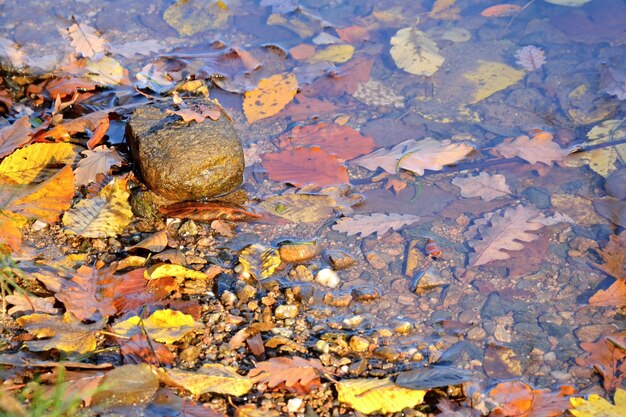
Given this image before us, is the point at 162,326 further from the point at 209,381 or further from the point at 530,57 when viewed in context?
the point at 530,57

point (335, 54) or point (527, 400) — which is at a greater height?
point (335, 54)

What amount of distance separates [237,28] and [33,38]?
5.51ft

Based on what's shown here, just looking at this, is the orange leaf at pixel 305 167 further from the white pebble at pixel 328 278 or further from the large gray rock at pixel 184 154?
the white pebble at pixel 328 278

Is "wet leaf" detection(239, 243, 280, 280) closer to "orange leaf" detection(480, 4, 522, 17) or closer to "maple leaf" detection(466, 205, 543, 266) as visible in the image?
"maple leaf" detection(466, 205, 543, 266)

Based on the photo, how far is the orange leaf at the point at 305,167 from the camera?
12.2 ft

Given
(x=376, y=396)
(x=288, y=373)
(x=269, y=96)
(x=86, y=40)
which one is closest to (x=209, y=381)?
(x=288, y=373)

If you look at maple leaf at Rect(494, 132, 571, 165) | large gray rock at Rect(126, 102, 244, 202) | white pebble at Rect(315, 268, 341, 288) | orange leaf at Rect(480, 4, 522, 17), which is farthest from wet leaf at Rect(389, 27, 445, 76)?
white pebble at Rect(315, 268, 341, 288)

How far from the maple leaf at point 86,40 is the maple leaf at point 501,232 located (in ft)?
10.7

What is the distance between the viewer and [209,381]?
2.29m

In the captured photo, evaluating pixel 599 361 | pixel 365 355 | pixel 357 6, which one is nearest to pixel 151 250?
pixel 365 355

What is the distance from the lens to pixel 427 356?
8.69 ft

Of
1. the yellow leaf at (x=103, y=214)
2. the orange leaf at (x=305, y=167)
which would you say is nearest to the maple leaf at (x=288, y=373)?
the yellow leaf at (x=103, y=214)

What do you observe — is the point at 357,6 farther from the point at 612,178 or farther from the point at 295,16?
the point at 612,178

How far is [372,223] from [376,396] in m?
1.29
